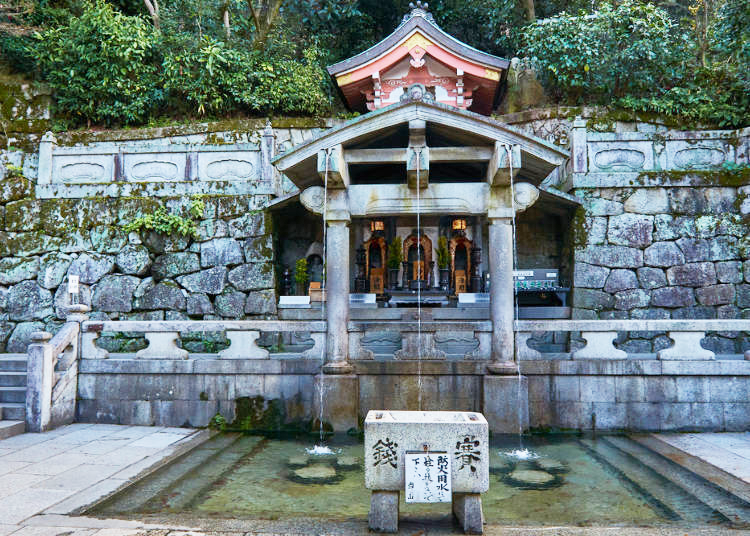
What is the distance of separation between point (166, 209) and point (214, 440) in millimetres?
7896

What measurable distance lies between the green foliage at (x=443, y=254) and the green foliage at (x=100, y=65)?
9932 millimetres

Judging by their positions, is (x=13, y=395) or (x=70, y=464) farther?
(x=13, y=395)

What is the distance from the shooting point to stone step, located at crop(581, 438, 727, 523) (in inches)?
208

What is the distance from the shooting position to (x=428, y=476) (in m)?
4.65

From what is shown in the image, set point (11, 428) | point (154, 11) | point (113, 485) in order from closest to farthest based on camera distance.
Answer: point (113, 485) → point (11, 428) → point (154, 11)

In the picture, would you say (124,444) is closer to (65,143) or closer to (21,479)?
(21,479)

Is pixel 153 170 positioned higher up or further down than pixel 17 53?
further down

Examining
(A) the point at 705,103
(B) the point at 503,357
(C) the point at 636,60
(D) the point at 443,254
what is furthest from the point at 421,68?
(B) the point at 503,357

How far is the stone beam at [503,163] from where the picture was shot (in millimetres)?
8320

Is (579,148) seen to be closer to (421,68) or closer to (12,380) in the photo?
(421,68)

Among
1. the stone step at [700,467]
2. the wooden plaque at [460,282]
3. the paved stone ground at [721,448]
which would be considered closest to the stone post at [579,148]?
the wooden plaque at [460,282]

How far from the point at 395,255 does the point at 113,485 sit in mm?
10554

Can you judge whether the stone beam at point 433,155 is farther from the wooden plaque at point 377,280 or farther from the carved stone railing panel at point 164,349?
the wooden plaque at point 377,280

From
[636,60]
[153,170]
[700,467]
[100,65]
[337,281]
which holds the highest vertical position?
[100,65]
